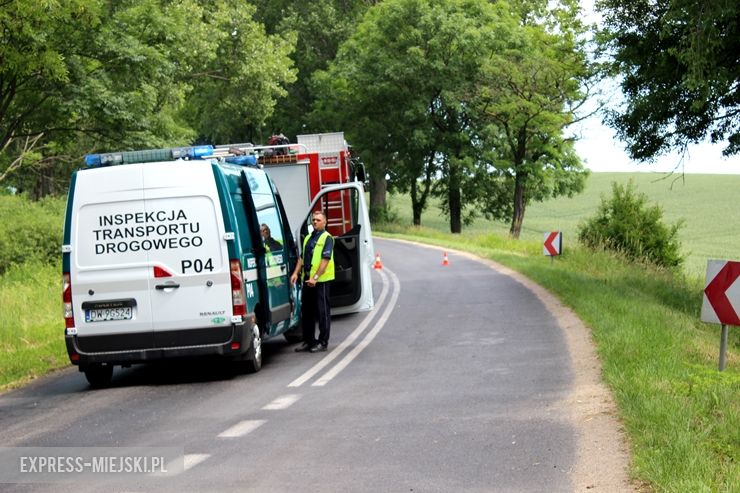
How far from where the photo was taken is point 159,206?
11.4 meters

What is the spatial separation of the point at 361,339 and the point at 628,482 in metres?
8.98

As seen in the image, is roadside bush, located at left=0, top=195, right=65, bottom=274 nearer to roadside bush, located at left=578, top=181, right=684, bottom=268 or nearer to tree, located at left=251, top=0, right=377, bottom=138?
roadside bush, located at left=578, top=181, right=684, bottom=268

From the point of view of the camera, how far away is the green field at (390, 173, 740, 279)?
6303 centimetres

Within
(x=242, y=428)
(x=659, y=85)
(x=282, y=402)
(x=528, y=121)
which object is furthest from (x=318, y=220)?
(x=528, y=121)

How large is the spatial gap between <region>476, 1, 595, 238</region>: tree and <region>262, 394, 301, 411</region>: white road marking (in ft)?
134

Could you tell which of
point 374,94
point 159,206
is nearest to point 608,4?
point 159,206

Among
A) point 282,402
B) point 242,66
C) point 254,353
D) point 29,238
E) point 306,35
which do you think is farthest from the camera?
point 306,35

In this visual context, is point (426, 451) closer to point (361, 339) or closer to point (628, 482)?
point (628, 482)

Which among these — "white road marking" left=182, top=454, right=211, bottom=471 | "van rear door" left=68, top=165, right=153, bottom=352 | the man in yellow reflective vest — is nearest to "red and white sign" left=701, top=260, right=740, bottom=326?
the man in yellow reflective vest

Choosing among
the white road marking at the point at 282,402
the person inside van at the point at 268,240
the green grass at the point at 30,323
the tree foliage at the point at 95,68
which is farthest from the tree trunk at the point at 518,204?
the white road marking at the point at 282,402

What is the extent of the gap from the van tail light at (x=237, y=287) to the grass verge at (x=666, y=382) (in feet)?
13.1

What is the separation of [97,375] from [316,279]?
10.9 feet

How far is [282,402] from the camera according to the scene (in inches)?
395

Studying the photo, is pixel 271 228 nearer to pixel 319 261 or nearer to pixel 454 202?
pixel 319 261
